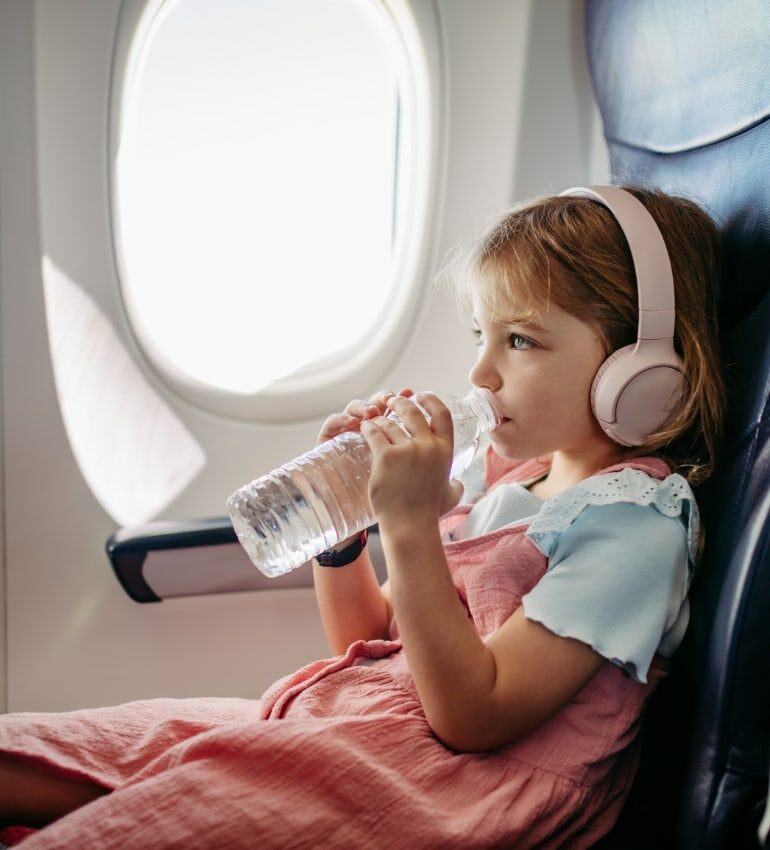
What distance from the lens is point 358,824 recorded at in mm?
854

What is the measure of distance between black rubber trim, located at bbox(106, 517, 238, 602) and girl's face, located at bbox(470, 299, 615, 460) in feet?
1.83

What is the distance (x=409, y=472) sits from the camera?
0.96m

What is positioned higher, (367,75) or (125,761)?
(367,75)

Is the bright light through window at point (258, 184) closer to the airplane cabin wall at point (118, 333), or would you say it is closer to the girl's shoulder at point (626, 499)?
the airplane cabin wall at point (118, 333)

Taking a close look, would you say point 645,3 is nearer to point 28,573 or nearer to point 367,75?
point 367,75

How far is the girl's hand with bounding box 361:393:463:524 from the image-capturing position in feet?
3.15

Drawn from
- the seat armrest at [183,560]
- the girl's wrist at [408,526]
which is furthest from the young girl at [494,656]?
the seat armrest at [183,560]

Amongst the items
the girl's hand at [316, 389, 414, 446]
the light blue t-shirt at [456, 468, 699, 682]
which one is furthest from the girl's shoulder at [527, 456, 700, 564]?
the girl's hand at [316, 389, 414, 446]

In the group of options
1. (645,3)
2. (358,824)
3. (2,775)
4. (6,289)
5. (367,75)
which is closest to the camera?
(358,824)

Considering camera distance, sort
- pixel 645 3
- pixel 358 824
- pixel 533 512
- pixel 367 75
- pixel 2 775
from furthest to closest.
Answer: pixel 367 75 → pixel 645 3 → pixel 533 512 → pixel 2 775 → pixel 358 824

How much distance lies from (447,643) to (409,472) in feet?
0.59

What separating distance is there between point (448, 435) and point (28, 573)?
1.06 meters

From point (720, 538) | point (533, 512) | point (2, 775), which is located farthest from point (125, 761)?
point (720, 538)

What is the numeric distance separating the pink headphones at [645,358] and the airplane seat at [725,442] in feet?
0.27
